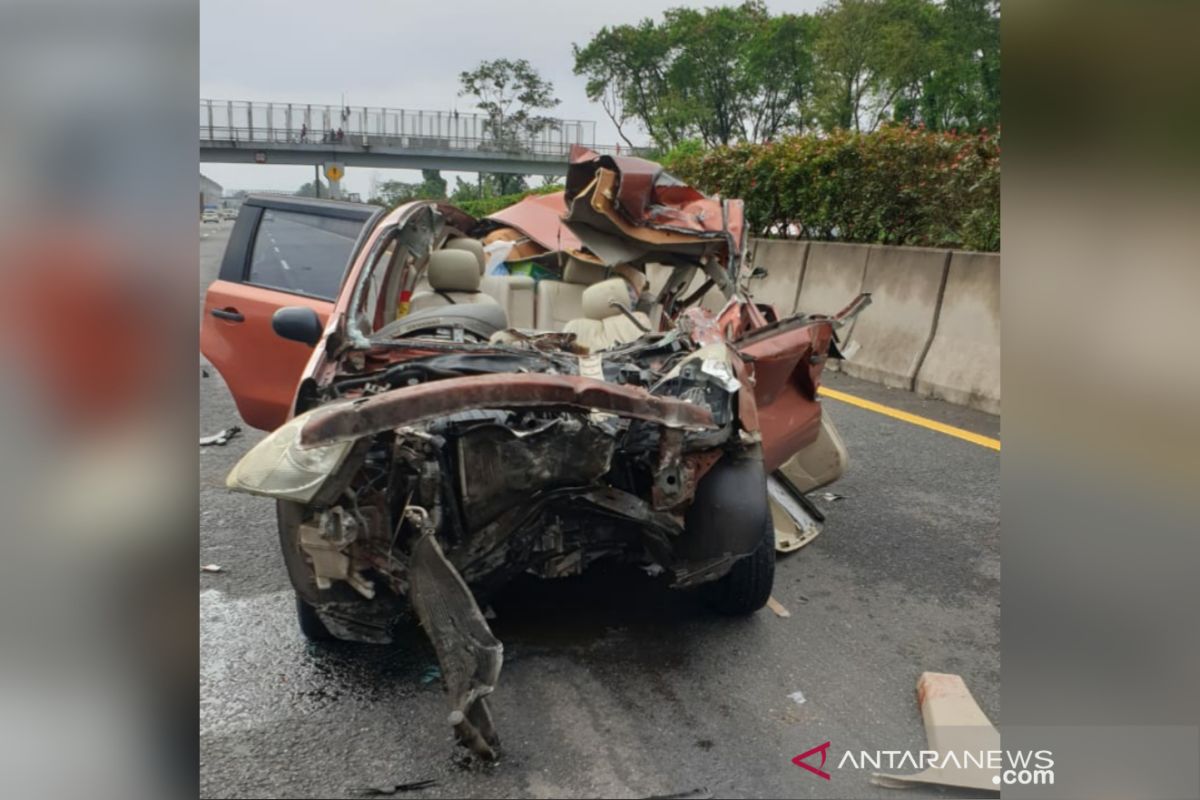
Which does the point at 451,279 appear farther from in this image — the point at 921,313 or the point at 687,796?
the point at 921,313

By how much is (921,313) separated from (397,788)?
6.51 metres

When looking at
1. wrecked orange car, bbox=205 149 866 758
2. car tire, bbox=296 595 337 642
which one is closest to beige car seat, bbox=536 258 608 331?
wrecked orange car, bbox=205 149 866 758

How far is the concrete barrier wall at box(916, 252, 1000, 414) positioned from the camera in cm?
A: 700

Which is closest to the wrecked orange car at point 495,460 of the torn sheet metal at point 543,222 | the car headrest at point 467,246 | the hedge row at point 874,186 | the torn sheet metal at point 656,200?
the torn sheet metal at point 656,200

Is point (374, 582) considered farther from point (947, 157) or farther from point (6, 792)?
point (947, 157)

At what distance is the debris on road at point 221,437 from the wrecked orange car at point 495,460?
2491mm

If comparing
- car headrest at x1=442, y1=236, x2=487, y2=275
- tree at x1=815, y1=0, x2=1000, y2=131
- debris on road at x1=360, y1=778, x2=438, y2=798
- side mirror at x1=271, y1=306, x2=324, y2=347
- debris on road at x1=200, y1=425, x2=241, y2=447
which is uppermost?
tree at x1=815, y1=0, x2=1000, y2=131

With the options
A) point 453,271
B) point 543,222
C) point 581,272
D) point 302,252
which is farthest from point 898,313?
point 302,252

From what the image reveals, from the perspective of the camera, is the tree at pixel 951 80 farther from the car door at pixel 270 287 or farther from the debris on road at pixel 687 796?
the debris on road at pixel 687 796

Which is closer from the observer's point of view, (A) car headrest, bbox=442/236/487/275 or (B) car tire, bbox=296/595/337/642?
(B) car tire, bbox=296/595/337/642

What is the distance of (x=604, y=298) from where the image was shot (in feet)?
15.4

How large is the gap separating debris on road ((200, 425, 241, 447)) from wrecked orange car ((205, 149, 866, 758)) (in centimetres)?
249

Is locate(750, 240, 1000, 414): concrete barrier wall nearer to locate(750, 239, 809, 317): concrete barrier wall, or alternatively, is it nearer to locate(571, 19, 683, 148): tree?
locate(750, 239, 809, 317): concrete barrier wall

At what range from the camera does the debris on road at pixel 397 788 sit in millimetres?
2512
